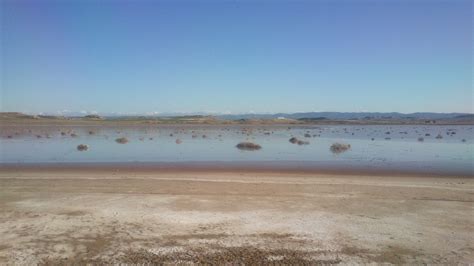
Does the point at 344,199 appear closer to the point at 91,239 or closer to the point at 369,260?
the point at 369,260

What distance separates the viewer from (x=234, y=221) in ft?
37.1

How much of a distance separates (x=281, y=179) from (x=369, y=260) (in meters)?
10.7

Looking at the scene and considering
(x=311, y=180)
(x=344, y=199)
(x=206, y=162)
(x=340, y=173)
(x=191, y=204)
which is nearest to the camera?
(x=191, y=204)

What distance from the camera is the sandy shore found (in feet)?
29.3

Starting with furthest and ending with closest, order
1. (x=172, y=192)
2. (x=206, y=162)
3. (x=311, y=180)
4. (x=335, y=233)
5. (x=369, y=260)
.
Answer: (x=206, y=162), (x=311, y=180), (x=172, y=192), (x=335, y=233), (x=369, y=260)

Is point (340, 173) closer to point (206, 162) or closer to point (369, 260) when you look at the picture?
point (206, 162)

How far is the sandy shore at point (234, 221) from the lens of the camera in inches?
351

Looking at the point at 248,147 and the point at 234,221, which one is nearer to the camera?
the point at 234,221

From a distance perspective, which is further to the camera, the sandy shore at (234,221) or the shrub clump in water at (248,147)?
the shrub clump in water at (248,147)

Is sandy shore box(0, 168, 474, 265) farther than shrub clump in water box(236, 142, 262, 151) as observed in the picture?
No

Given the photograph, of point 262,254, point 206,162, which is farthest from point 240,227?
point 206,162

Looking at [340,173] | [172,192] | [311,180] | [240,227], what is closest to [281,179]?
[311,180]

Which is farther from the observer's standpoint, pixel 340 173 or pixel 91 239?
pixel 340 173

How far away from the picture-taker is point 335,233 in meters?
10.4
